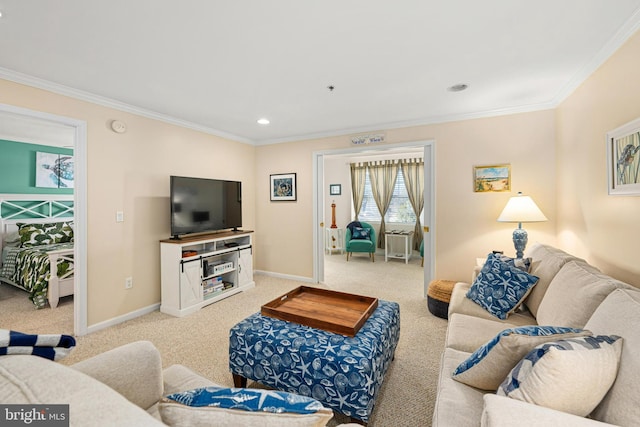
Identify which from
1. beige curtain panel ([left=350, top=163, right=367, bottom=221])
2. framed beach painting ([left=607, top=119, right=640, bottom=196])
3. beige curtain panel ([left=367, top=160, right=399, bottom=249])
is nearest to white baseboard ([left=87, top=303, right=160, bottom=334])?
framed beach painting ([left=607, top=119, right=640, bottom=196])

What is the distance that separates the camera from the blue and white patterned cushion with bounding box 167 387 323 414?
0.68m

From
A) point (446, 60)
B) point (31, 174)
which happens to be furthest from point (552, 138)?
point (31, 174)

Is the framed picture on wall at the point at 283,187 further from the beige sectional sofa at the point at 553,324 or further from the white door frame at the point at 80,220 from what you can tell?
the beige sectional sofa at the point at 553,324

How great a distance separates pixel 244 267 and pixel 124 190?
182 centimetres

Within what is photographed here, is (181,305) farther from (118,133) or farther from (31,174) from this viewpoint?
(31,174)

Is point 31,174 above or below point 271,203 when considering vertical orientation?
above

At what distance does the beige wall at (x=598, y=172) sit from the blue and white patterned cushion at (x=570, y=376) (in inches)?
49.5

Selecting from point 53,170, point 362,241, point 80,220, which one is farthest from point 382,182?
point 53,170

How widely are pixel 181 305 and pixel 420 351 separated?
263 cm

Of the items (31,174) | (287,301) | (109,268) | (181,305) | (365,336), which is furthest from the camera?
(31,174)

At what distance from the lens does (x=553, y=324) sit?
5.19ft

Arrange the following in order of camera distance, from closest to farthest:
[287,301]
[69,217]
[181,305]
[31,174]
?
[287,301], [181,305], [31,174], [69,217]

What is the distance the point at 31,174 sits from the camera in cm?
476

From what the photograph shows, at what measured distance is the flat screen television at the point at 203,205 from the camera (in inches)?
134
